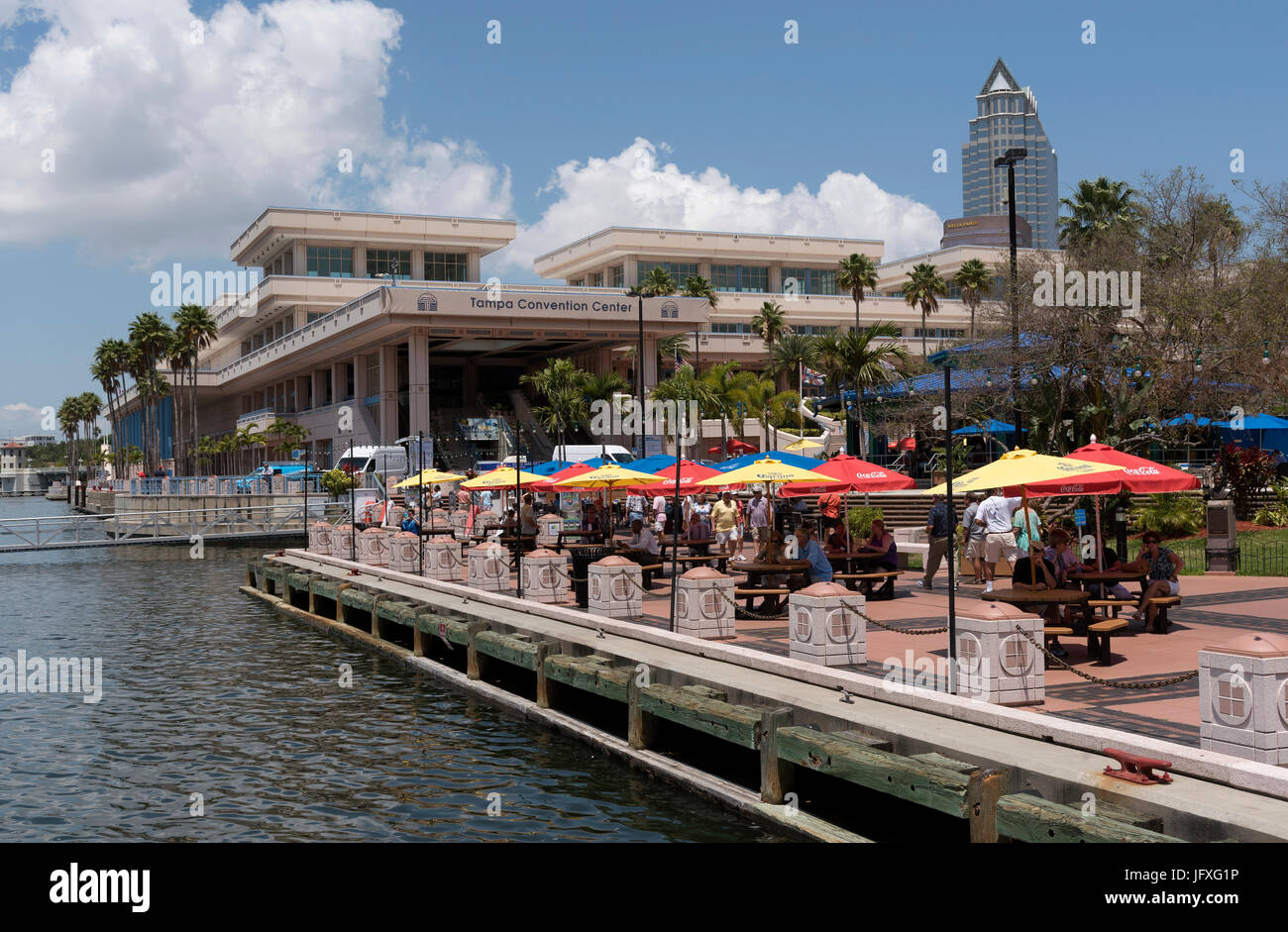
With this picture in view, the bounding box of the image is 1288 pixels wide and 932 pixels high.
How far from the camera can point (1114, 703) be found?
456 inches

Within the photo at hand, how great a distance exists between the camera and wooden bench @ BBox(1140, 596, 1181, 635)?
15516 millimetres

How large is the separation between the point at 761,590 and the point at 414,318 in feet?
168

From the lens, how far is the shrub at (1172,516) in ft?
97.4

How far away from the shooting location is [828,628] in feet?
45.6

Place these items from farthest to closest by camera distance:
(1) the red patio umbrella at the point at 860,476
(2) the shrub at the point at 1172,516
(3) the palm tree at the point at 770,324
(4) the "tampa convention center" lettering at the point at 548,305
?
(3) the palm tree at the point at 770,324, (4) the "tampa convention center" lettering at the point at 548,305, (2) the shrub at the point at 1172,516, (1) the red patio umbrella at the point at 860,476

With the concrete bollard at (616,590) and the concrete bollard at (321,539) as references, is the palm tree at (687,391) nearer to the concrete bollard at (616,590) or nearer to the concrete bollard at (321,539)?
the concrete bollard at (321,539)

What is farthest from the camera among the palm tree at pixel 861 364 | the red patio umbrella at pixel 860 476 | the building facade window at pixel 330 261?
the building facade window at pixel 330 261

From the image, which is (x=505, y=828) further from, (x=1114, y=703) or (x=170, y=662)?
(x=170, y=662)

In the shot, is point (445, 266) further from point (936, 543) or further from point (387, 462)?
point (936, 543)

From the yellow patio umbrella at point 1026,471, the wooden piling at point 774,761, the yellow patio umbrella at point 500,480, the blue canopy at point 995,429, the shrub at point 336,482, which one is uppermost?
the blue canopy at point 995,429

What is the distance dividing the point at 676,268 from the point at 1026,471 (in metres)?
91.8

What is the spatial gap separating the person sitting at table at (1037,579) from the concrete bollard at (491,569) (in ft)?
38.0

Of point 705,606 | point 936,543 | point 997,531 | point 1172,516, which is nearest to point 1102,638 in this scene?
point 705,606

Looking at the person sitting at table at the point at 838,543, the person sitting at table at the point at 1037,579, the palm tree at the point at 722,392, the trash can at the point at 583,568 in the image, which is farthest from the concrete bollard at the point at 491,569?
the palm tree at the point at 722,392
